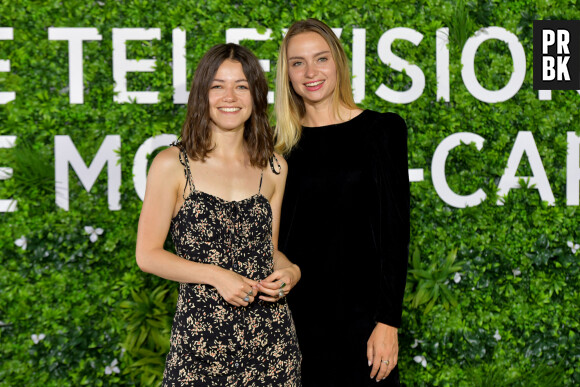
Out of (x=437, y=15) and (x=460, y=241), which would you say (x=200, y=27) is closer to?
(x=437, y=15)

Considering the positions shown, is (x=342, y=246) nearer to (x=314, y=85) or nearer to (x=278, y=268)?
(x=278, y=268)

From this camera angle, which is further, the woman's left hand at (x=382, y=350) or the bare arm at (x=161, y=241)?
the woman's left hand at (x=382, y=350)

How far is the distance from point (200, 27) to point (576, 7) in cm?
226

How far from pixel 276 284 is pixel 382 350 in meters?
0.56

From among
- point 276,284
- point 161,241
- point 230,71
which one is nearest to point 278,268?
point 276,284

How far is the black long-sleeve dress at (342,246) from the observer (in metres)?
2.18

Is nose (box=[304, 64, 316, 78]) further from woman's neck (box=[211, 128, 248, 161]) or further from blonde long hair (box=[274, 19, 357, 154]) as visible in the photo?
woman's neck (box=[211, 128, 248, 161])

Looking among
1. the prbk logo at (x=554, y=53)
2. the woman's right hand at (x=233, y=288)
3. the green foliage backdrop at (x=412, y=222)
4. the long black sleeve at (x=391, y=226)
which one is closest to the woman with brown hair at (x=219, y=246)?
the woman's right hand at (x=233, y=288)

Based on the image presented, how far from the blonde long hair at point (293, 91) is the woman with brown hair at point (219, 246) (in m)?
0.32

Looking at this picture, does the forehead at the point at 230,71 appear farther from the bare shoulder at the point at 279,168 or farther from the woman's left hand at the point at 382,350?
the woman's left hand at the point at 382,350

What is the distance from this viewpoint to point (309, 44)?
2.26m

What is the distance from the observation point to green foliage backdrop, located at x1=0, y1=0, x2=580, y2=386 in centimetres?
349

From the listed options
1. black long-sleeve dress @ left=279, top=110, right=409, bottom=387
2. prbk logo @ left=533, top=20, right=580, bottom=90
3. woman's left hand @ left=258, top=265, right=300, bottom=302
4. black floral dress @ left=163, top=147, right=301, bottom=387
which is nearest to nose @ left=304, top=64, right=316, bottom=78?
black long-sleeve dress @ left=279, top=110, right=409, bottom=387

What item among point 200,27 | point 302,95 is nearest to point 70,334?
point 200,27
